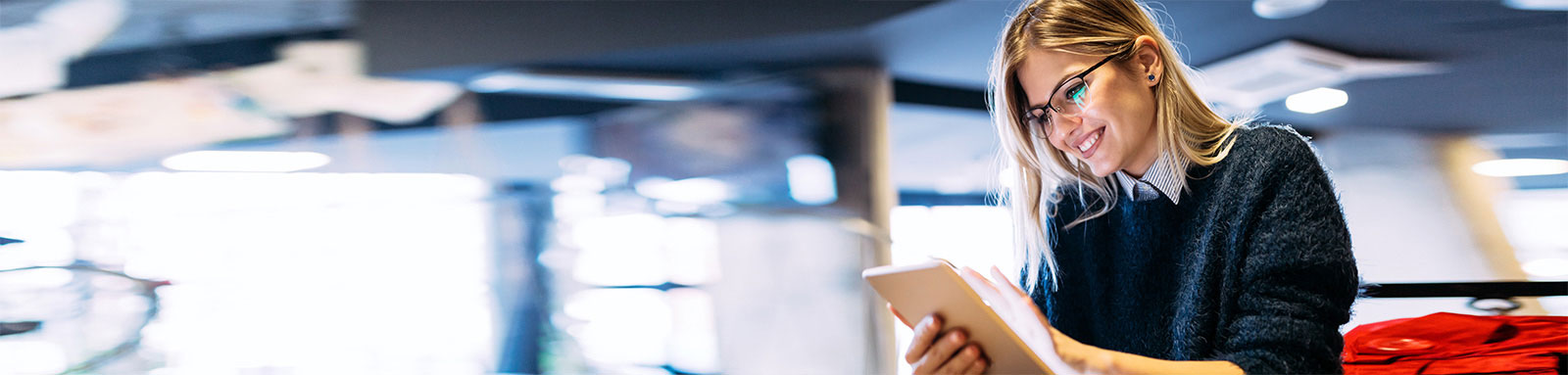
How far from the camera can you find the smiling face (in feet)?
3.53

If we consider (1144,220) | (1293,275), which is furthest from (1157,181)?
(1293,275)

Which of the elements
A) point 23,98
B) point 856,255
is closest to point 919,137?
point 856,255

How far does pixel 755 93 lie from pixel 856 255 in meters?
0.81

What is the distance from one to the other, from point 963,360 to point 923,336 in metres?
0.06

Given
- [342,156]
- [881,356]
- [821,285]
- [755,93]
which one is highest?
[755,93]

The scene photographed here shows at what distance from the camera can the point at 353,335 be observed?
11.5 feet

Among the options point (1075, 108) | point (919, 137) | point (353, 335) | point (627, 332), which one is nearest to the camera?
point (1075, 108)

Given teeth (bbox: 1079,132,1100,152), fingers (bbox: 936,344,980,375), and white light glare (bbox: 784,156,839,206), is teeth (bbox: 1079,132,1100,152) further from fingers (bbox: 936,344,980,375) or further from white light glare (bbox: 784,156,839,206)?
white light glare (bbox: 784,156,839,206)

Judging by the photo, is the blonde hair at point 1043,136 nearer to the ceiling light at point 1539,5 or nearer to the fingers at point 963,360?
the fingers at point 963,360

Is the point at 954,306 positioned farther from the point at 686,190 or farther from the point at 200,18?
the point at 200,18

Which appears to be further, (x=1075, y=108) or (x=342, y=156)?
(x=342, y=156)

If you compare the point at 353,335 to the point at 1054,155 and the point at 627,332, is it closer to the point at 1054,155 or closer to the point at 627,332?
the point at 627,332

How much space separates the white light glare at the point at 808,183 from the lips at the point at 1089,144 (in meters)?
2.86

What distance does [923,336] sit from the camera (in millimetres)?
1084
